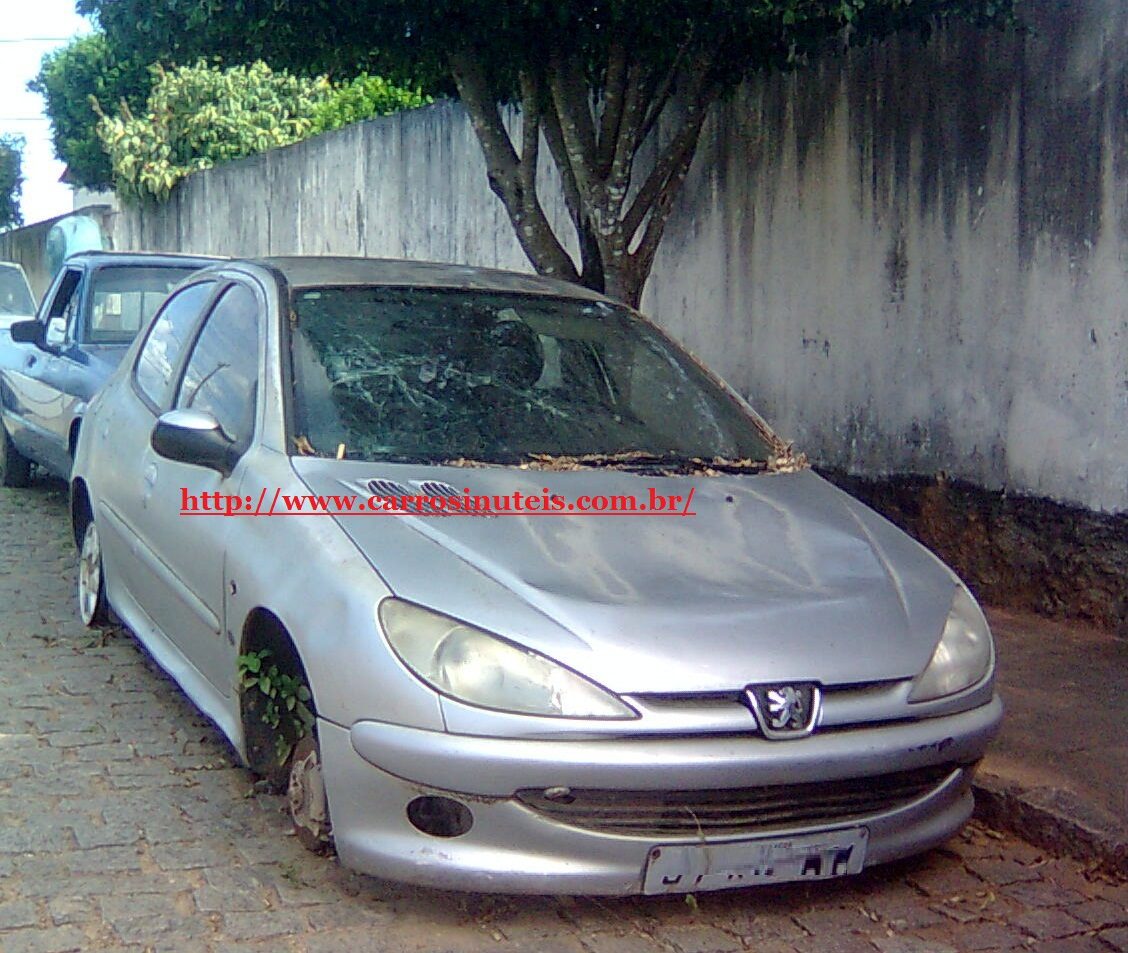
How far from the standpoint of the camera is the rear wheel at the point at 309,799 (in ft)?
11.6

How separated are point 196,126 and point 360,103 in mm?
3224

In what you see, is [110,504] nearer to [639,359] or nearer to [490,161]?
[639,359]

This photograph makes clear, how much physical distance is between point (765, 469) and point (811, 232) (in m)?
3.33

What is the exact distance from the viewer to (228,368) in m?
4.63

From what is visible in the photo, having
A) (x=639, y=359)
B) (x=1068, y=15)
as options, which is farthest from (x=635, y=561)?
(x=1068, y=15)

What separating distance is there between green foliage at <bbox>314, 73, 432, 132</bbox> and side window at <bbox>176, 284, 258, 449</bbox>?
11.5m

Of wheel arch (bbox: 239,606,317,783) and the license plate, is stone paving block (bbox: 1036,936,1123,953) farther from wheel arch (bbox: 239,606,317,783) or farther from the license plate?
wheel arch (bbox: 239,606,317,783)

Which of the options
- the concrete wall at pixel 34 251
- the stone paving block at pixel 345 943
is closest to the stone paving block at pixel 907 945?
the stone paving block at pixel 345 943

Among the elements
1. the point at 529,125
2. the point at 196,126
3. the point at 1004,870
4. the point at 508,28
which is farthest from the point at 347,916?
the point at 196,126

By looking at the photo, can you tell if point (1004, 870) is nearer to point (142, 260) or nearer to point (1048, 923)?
point (1048, 923)

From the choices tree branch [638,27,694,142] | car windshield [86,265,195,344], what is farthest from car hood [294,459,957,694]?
car windshield [86,265,195,344]

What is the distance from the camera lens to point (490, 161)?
25.0 feet

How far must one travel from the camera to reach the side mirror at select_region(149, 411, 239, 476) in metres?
4.16

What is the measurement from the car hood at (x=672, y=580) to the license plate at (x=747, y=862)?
37 cm
